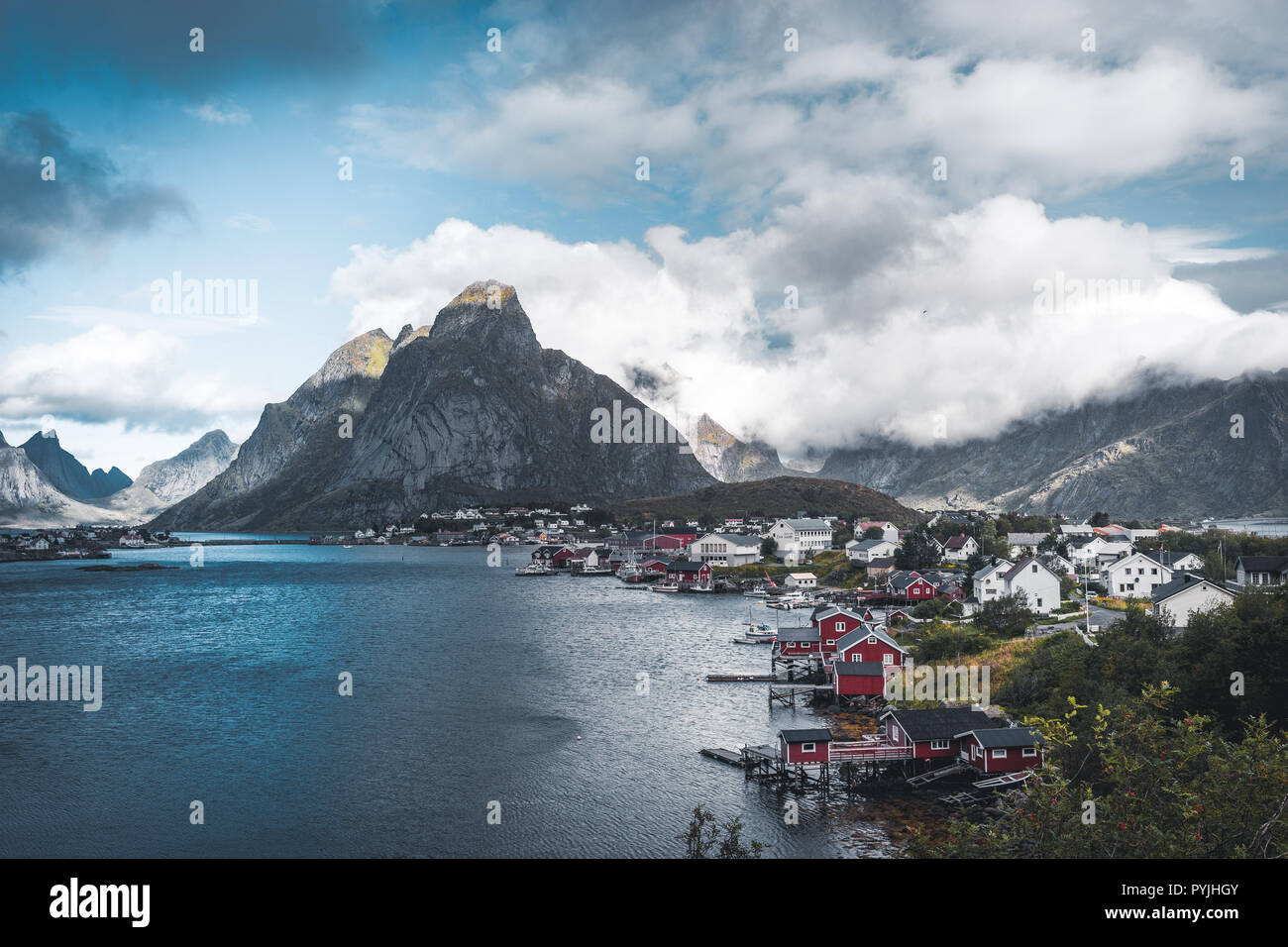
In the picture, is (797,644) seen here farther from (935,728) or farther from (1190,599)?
(1190,599)

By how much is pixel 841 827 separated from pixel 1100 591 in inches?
1822

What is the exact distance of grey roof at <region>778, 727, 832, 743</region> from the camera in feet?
101

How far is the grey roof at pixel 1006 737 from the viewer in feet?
94.2

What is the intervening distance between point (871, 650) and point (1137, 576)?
86.5 ft

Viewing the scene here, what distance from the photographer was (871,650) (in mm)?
43719

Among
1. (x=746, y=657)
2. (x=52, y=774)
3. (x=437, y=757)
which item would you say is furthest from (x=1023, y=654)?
(x=52, y=774)

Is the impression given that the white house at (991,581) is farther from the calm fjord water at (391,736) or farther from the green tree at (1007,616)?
the calm fjord water at (391,736)

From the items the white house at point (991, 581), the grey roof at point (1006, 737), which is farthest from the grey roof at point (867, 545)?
the grey roof at point (1006, 737)

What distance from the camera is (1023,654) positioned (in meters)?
40.4

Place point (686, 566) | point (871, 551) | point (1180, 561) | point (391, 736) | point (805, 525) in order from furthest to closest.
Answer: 1. point (805, 525)
2. point (686, 566)
3. point (871, 551)
4. point (1180, 561)
5. point (391, 736)

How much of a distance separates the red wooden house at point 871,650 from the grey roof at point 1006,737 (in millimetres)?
14069

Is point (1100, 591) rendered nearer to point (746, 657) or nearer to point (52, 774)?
point (746, 657)

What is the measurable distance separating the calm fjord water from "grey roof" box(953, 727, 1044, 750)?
17.0 ft

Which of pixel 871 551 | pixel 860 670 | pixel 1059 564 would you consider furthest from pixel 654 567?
pixel 860 670
